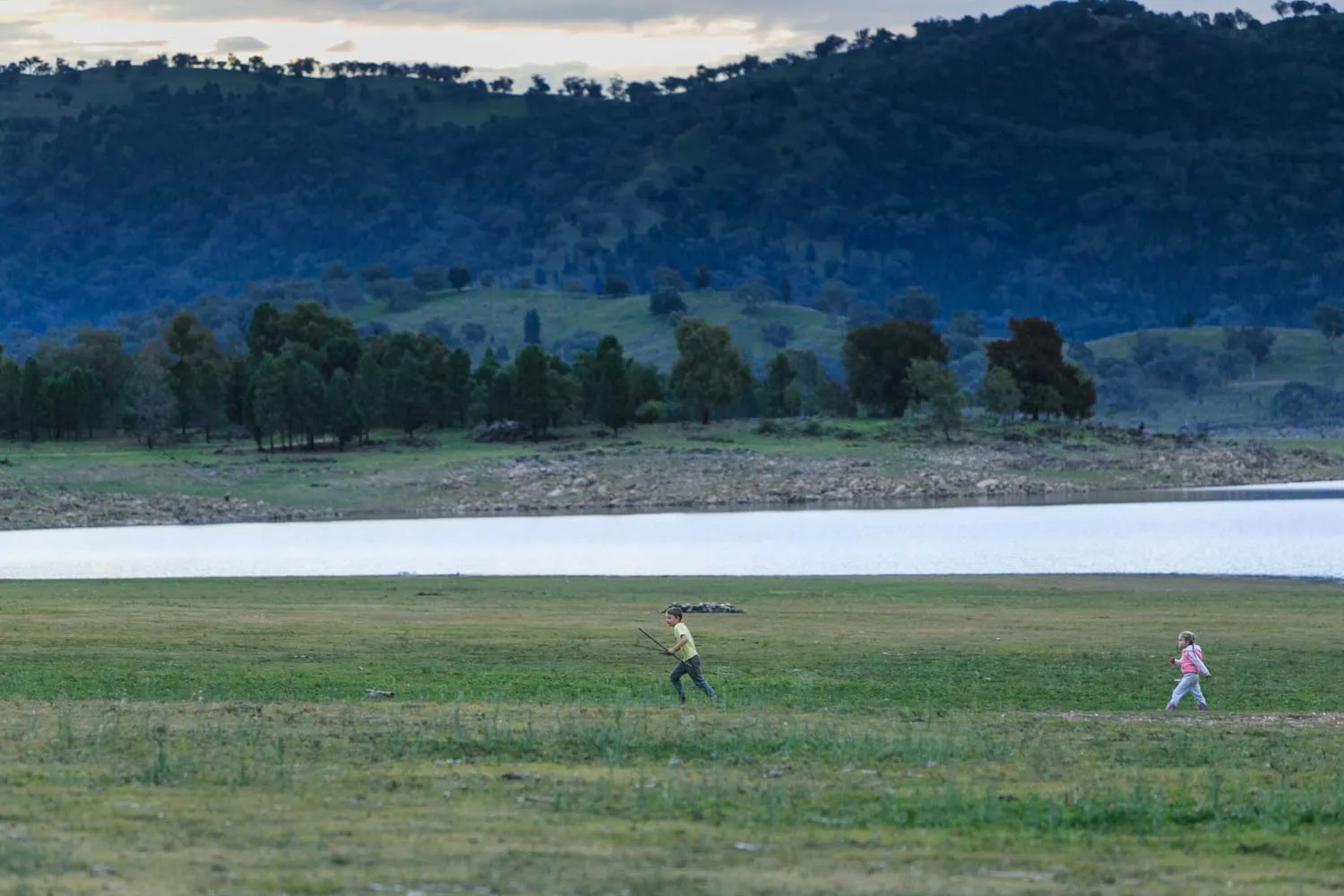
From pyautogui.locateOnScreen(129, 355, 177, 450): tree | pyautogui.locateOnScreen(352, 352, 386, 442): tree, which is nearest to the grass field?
pyautogui.locateOnScreen(352, 352, 386, 442): tree

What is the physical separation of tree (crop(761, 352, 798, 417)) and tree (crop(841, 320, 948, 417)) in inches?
505

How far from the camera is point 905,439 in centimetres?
12406

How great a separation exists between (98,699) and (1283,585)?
32.8 meters

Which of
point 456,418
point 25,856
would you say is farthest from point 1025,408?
point 25,856

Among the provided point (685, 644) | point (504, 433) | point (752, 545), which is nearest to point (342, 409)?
point (504, 433)

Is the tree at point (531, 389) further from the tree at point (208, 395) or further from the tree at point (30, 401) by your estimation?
the tree at point (30, 401)

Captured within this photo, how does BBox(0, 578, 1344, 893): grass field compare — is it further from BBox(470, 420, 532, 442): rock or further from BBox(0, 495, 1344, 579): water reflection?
BBox(470, 420, 532, 442): rock

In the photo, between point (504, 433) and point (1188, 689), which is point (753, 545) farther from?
point (504, 433)

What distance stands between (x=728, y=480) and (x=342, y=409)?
2751 cm

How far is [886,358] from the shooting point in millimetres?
143250

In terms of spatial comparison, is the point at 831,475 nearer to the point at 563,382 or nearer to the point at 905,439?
the point at 905,439

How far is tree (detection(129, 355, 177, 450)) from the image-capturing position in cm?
12425

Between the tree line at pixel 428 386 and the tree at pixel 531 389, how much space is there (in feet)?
0.30

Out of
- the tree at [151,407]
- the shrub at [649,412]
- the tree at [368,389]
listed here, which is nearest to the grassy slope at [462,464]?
the tree at [151,407]
